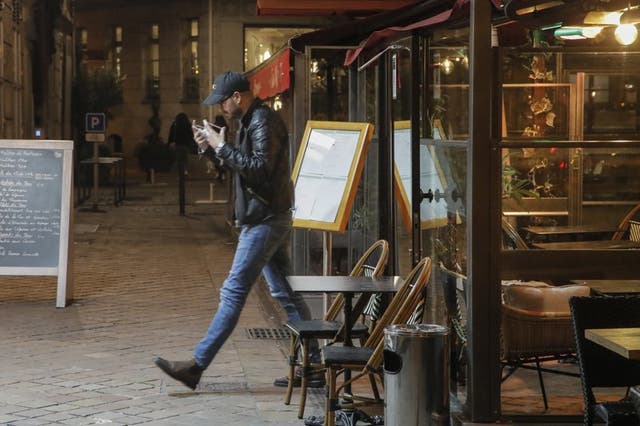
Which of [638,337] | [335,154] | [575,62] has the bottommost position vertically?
[638,337]

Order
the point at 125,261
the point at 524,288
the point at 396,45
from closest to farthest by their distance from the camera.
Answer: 1. the point at 524,288
2. the point at 396,45
3. the point at 125,261

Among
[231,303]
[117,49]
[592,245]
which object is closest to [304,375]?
[231,303]

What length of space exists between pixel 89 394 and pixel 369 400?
1.75m

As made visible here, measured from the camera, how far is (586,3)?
239 inches

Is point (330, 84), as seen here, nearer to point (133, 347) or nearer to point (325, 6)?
point (325, 6)

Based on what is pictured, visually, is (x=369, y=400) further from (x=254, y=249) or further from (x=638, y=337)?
(x=638, y=337)

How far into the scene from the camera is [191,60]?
44.8 meters

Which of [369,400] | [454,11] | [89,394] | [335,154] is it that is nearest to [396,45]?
[335,154]

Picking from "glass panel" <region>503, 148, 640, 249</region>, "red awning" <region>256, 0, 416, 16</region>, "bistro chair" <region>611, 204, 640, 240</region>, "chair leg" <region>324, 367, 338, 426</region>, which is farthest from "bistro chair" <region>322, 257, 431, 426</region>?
"red awning" <region>256, 0, 416, 16</region>

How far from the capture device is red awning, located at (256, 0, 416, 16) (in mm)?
11812

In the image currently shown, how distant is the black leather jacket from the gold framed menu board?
853 millimetres

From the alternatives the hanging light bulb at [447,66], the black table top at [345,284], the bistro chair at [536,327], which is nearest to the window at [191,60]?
the hanging light bulb at [447,66]

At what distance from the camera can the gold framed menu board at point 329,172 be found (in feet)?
26.8

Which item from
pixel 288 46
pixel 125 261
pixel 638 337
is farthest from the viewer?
pixel 125 261
